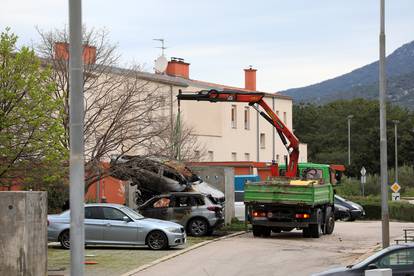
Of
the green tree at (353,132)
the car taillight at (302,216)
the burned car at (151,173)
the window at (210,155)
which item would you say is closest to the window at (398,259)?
the car taillight at (302,216)

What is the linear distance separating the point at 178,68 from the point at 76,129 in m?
52.6

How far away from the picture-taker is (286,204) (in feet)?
93.9

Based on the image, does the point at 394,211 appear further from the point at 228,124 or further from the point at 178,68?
the point at 178,68

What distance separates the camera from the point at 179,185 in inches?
1235

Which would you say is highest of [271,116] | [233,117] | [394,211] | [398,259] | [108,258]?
[233,117]

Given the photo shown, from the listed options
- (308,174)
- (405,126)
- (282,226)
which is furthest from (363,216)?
(405,126)

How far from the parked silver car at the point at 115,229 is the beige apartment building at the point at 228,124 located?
28.9m

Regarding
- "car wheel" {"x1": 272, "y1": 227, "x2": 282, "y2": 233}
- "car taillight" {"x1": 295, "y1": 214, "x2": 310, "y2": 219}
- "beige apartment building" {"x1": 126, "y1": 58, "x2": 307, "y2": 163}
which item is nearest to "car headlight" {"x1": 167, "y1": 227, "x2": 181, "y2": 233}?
"car taillight" {"x1": 295, "y1": 214, "x2": 310, "y2": 219}

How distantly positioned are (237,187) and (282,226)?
13.8 meters

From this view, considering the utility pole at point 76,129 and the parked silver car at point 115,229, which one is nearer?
the utility pole at point 76,129

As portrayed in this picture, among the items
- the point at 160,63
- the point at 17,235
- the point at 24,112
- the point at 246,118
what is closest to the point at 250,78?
the point at 246,118

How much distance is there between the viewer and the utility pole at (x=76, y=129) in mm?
10844

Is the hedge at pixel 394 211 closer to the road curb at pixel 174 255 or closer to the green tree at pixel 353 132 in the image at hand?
the road curb at pixel 174 255

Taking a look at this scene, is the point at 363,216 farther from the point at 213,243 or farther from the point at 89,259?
the point at 89,259
